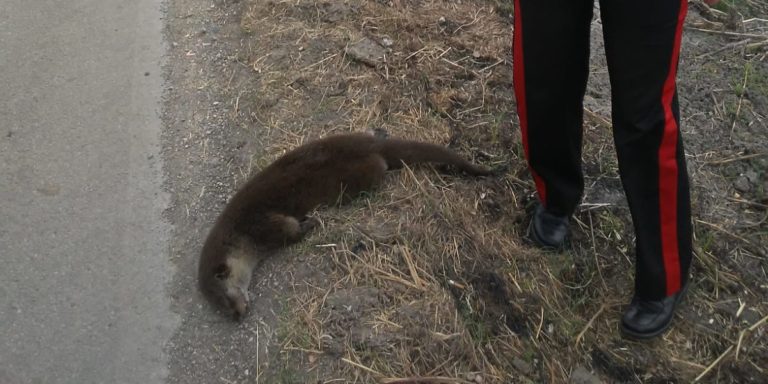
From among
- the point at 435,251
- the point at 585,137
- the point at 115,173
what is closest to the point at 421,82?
the point at 585,137

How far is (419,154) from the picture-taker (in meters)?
3.72

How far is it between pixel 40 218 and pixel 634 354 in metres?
2.82

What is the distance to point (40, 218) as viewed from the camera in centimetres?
373

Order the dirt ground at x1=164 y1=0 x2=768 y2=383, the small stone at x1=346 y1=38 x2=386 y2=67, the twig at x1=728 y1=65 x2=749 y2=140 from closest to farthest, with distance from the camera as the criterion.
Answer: the dirt ground at x1=164 y1=0 x2=768 y2=383 → the twig at x1=728 y1=65 x2=749 y2=140 → the small stone at x1=346 y1=38 x2=386 y2=67

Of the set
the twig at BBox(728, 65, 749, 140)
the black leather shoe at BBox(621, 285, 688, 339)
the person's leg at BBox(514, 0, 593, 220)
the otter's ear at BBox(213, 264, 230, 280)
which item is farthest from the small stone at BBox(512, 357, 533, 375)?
the twig at BBox(728, 65, 749, 140)

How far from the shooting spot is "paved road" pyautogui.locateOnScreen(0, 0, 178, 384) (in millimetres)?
3217

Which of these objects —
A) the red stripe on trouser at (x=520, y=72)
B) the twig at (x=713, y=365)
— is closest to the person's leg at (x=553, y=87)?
the red stripe on trouser at (x=520, y=72)

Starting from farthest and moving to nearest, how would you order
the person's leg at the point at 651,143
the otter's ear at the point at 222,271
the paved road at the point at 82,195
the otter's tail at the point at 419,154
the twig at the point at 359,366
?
the otter's tail at the point at 419,154 → the otter's ear at the point at 222,271 → the paved road at the point at 82,195 → the twig at the point at 359,366 → the person's leg at the point at 651,143

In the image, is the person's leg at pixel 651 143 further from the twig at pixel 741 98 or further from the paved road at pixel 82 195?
the paved road at pixel 82 195

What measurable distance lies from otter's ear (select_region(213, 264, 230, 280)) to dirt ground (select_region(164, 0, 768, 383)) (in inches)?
6.3

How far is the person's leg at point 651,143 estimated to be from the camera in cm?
251

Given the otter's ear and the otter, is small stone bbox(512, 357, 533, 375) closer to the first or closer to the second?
the otter

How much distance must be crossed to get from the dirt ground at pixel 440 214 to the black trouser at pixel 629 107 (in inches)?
13.5

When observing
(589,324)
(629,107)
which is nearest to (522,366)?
(589,324)
